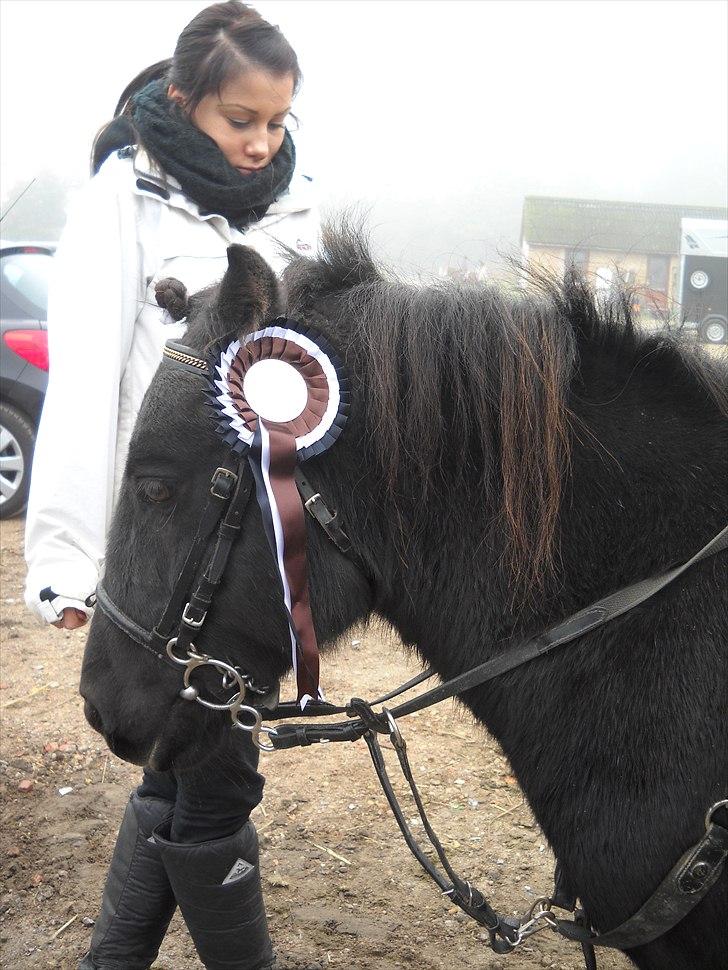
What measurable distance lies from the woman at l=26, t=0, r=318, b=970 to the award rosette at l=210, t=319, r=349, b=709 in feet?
1.43

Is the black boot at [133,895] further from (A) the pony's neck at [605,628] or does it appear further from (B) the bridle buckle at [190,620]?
(A) the pony's neck at [605,628]

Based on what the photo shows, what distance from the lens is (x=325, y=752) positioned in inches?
154

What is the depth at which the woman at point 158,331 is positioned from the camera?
1.99 metres

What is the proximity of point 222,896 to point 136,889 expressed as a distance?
252mm

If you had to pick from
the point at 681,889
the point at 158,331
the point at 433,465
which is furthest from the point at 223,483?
the point at 681,889

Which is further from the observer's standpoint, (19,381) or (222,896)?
(19,381)

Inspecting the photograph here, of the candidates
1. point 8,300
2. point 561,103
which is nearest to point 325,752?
point 8,300

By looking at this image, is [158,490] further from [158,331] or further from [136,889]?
[136,889]

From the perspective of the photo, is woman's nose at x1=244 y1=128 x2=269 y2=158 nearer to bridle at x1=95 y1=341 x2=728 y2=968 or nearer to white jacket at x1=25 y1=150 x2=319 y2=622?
white jacket at x1=25 y1=150 x2=319 y2=622

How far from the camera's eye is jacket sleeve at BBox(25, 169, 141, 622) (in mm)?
1974

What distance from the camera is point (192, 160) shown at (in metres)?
2.14

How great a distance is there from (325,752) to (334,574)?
8.42 feet

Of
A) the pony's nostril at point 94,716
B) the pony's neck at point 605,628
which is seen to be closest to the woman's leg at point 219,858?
the pony's nostril at point 94,716

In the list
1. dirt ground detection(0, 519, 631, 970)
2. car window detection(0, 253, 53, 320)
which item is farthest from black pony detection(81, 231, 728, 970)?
car window detection(0, 253, 53, 320)
